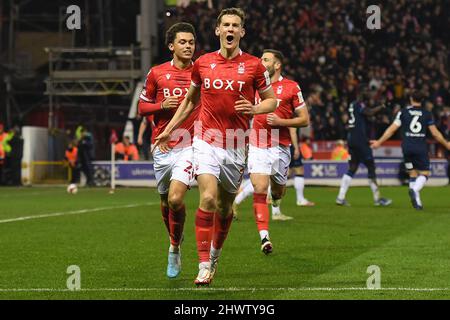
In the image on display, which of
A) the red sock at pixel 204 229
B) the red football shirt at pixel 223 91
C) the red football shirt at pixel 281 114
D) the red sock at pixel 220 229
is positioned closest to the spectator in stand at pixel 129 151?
the red football shirt at pixel 281 114

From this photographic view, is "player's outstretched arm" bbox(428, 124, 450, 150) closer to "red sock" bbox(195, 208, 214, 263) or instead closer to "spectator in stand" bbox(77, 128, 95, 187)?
"red sock" bbox(195, 208, 214, 263)

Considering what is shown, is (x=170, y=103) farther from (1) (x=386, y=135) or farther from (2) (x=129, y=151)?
(2) (x=129, y=151)

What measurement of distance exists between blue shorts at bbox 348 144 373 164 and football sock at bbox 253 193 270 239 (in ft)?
31.5

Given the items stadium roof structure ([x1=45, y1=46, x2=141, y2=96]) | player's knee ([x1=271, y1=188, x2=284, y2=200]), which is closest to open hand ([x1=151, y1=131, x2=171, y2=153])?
player's knee ([x1=271, y1=188, x2=284, y2=200])

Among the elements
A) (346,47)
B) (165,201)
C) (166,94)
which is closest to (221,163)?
(166,94)

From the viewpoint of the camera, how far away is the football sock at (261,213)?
13141mm

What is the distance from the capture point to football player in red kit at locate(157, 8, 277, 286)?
32.6 ft

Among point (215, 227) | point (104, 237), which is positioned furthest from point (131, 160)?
point (215, 227)

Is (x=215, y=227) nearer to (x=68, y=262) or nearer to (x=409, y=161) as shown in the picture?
(x=68, y=262)

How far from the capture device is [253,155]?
14727mm

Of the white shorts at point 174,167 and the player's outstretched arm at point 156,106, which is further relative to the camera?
the player's outstretched arm at point 156,106

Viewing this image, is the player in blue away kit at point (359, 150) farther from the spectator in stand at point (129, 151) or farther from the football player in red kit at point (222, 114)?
the spectator in stand at point (129, 151)

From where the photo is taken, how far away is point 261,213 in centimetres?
1355
